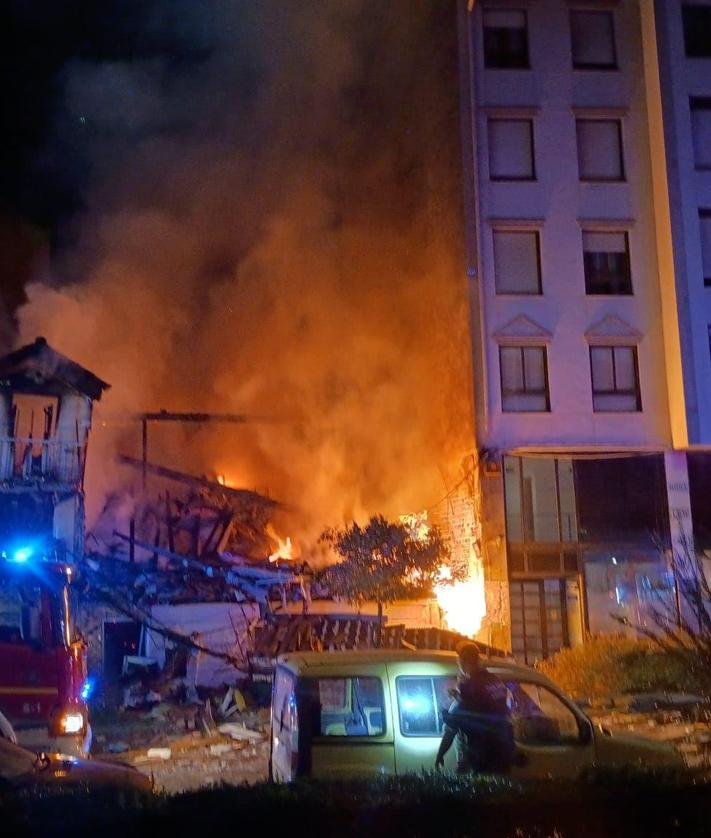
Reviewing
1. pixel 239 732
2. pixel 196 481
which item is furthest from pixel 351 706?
pixel 196 481

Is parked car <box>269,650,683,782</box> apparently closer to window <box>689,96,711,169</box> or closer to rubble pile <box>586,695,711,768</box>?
rubble pile <box>586,695,711,768</box>

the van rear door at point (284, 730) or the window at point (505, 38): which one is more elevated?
the window at point (505, 38)

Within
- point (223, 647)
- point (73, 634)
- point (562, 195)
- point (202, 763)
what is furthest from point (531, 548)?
point (73, 634)

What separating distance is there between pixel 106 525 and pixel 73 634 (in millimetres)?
12266

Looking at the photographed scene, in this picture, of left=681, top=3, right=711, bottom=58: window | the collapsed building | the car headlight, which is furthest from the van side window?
left=681, top=3, right=711, bottom=58: window

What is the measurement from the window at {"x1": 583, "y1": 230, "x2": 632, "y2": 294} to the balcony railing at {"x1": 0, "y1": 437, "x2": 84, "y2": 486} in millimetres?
11021

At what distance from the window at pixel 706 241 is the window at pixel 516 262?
11.1 feet

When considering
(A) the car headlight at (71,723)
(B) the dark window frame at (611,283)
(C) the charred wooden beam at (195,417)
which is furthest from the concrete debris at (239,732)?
(C) the charred wooden beam at (195,417)

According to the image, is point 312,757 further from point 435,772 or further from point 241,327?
point 241,327

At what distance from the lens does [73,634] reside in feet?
26.6

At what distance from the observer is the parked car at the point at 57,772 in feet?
16.5

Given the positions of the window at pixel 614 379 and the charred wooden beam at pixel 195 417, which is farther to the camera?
the charred wooden beam at pixel 195 417

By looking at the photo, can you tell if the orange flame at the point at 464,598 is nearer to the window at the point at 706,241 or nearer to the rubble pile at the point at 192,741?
the rubble pile at the point at 192,741

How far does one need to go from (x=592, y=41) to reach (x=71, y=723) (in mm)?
17317
